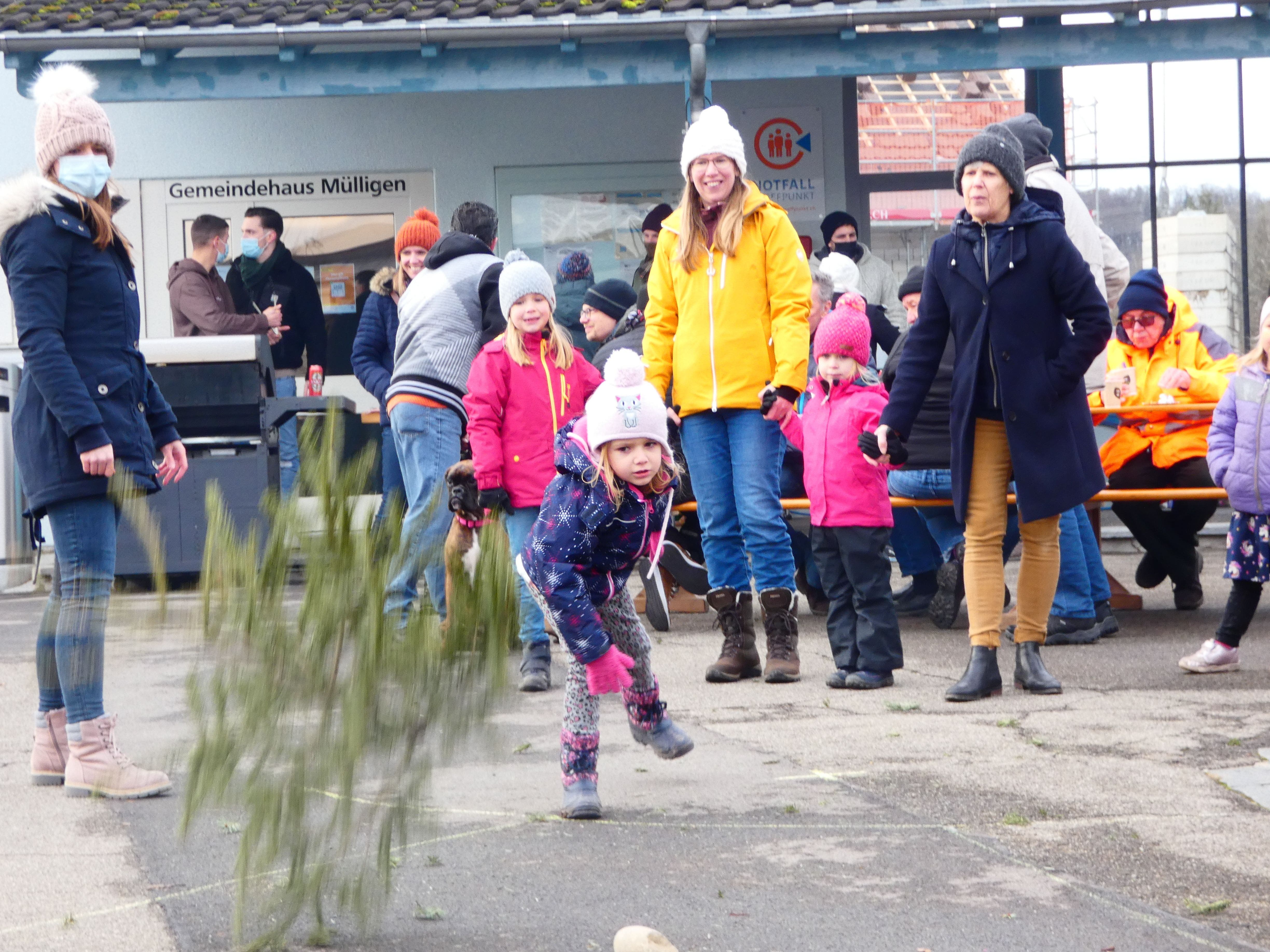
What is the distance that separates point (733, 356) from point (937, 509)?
1898 mm

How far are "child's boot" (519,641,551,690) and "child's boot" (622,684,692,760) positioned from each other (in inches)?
64.1

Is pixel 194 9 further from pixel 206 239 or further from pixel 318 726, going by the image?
pixel 318 726

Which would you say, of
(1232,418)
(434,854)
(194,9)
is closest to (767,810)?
(434,854)

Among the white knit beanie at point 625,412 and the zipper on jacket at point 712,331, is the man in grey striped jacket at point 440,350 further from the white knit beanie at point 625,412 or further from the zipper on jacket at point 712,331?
the white knit beanie at point 625,412

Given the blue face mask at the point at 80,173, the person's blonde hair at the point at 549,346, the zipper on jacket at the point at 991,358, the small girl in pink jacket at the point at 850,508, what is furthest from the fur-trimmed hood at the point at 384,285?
the blue face mask at the point at 80,173

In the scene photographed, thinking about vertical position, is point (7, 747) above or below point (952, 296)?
below

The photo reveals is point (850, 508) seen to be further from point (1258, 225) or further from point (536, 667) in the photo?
point (1258, 225)

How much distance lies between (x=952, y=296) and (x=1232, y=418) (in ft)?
4.75

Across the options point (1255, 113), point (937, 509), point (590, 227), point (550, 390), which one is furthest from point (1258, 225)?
point (550, 390)

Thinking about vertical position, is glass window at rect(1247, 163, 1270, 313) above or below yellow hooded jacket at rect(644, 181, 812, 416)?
above

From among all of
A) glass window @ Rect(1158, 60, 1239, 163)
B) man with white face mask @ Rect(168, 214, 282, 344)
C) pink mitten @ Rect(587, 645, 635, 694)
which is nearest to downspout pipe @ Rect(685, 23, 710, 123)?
man with white face mask @ Rect(168, 214, 282, 344)

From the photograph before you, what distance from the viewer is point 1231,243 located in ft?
41.6

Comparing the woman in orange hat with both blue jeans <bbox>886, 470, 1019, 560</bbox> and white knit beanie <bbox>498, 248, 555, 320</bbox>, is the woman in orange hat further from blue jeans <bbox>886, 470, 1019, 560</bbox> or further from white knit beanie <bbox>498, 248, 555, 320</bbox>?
blue jeans <bbox>886, 470, 1019, 560</bbox>

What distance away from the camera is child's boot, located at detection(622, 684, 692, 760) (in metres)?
4.42
